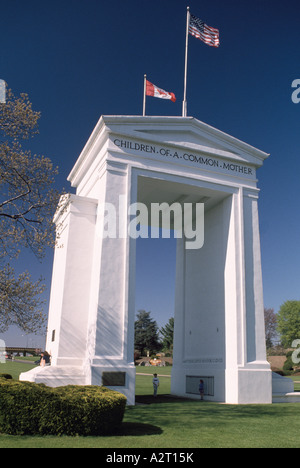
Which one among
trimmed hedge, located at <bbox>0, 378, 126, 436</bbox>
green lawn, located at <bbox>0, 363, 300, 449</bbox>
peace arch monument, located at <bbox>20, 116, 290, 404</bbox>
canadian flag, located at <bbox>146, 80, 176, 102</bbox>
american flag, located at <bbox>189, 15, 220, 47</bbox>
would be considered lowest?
green lawn, located at <bbox>0, 363, 300, 449</bbox>

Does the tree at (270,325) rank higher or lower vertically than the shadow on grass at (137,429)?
higher

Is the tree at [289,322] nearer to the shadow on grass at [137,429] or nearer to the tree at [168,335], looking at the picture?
the tree at [168,335]

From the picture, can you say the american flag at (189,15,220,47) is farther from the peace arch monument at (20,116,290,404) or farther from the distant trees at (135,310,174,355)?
the distant trees at (135,310,174,355)

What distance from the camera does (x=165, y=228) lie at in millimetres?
27516

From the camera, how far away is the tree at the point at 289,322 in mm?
77875

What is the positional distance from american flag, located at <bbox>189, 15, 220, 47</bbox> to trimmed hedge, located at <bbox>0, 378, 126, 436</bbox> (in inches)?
800

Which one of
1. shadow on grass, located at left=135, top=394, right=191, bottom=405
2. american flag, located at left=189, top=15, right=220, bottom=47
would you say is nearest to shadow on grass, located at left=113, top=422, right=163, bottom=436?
shadow on grass, located at left=135, top=394, right=191, bottom=405

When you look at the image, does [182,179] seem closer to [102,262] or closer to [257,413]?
[102,262]

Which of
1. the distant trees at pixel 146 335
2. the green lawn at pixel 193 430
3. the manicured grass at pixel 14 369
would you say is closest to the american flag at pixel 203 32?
the green lawn at pixel 193 430

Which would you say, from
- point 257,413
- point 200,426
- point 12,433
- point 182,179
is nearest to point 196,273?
point 182,179

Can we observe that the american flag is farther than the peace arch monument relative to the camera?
Yes

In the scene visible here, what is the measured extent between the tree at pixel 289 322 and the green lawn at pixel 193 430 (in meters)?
65.2

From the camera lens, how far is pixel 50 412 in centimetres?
966

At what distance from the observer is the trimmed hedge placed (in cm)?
958
